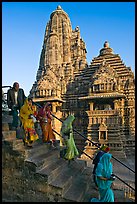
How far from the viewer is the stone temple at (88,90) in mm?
14430

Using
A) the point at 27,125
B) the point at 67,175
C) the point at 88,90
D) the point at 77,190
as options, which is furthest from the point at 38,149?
the point at 88,90

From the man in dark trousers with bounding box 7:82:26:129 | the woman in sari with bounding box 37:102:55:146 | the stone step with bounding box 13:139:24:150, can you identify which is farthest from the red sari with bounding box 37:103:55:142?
the stone step with bounding box 13:139:24:150

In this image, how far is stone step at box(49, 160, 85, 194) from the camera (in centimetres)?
388

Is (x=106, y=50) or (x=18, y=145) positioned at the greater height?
(x=106, y=50)

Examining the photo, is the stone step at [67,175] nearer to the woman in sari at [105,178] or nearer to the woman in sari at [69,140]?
the woman in sari at [69,140]

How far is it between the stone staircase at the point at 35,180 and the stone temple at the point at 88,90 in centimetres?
957

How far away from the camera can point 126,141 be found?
1459 centimetres

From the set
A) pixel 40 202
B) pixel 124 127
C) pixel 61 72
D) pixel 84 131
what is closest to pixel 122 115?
pixel 124 127

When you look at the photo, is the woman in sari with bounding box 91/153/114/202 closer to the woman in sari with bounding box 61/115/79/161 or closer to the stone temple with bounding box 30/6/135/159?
the woman in sari with bounding box 61/115/79/161

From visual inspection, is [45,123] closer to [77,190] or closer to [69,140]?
[69,140]

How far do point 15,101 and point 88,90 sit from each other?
13.0 metres

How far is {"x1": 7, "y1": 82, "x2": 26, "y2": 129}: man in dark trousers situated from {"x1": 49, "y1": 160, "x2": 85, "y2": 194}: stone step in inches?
95.3

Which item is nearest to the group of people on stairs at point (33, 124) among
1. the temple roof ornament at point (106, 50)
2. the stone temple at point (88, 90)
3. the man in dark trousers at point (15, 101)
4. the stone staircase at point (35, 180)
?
the man in dark trousers at point (15, 101)

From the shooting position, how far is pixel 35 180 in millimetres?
3932
